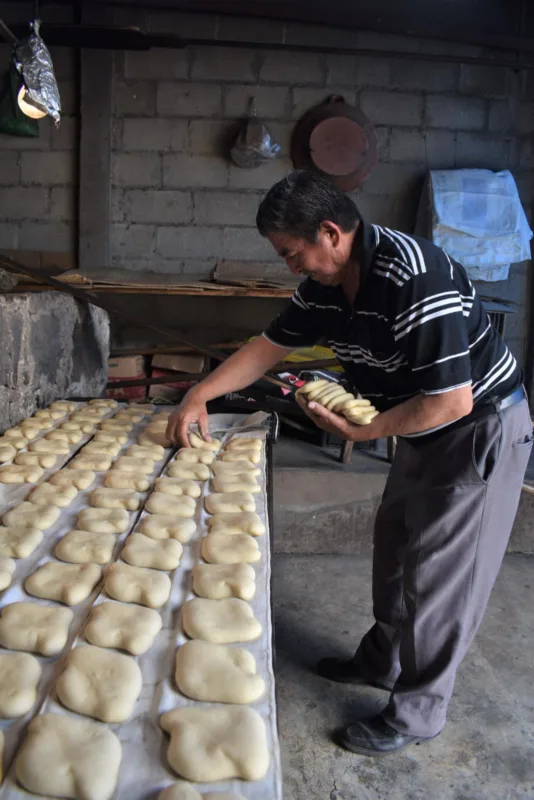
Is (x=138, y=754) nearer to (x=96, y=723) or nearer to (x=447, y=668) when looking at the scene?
(x=96, y=723)

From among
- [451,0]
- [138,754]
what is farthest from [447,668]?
[451,0]

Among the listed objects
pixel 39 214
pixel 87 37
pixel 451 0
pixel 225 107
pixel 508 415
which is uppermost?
pixel 451 0

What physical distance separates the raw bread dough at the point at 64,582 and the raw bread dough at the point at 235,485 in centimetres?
62

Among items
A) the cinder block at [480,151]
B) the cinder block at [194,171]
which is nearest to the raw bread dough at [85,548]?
the cinder block at [194,171]

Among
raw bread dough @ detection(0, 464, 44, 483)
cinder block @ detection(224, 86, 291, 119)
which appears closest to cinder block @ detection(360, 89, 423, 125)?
cinder block @ detection(224, 86, 291, 119)

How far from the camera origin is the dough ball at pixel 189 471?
6.99 ft

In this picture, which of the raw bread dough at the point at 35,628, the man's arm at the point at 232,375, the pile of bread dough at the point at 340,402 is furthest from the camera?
the man's arm at the point at 232,375

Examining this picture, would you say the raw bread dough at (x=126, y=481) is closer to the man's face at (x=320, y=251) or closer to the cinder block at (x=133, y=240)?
the man's face at (x=320, y=251)

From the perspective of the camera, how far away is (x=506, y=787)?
195 cm

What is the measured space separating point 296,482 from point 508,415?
1.97 meters

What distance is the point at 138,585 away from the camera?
4.50ft

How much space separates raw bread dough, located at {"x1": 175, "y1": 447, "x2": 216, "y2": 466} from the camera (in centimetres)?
230

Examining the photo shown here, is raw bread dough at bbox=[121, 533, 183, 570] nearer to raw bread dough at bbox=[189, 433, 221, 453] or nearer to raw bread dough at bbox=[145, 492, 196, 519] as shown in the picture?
raw bread dough at bbox=[145, 492, 196, 519]

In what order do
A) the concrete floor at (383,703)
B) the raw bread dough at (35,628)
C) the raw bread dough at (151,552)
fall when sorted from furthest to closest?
1. the concrete floor at (383,703)
2. the raw bread dough at (151,552)
3. the raw bread dough at (35,628)
